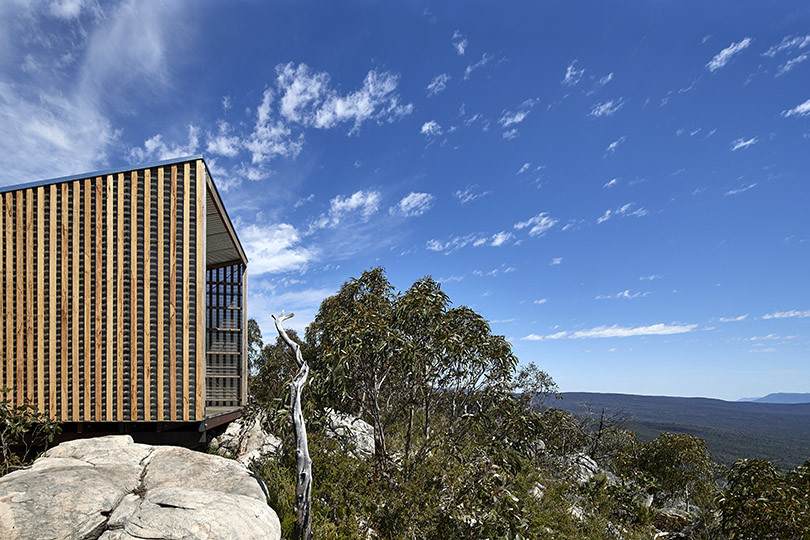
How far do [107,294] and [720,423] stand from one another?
317 feet

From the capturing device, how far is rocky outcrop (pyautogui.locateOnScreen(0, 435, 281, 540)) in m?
3.58

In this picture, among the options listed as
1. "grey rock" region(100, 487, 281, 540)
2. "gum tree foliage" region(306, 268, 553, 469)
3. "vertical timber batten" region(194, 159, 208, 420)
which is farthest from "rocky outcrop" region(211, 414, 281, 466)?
"grey rock" region(100, 487, 281, 540)

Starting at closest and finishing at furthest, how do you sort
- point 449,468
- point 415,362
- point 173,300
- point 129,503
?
point 129,503 < point 449,468 < point 415,362 < point 173,300

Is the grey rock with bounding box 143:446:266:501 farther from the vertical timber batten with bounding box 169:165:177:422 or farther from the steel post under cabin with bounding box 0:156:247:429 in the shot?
the steel post under cabin with bounding box 0:156:247:429

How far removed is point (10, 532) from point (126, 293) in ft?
14.4

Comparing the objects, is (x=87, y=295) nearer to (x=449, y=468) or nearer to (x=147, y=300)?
(x=147, y=300)

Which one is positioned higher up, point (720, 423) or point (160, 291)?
point (160, 291)

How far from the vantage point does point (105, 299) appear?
7227 mm

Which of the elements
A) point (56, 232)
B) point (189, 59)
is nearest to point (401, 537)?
point (56, 232)

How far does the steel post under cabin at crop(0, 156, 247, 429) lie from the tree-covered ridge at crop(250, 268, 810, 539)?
2.05 m

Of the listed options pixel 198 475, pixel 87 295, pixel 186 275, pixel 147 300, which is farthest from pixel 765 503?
pixel 87 295

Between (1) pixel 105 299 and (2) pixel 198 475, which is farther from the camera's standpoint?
(1) pixel 105 299

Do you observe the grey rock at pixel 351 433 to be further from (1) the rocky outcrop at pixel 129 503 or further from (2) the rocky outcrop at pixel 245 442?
(1) the rocky outcrop at pixel 129 503

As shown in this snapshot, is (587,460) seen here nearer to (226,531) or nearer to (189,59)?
(226,531)
